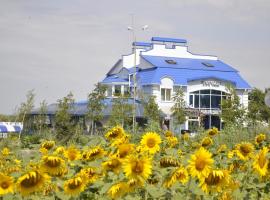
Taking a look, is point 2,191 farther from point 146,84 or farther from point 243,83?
point 243,83

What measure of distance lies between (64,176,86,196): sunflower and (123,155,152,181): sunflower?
1.15ft

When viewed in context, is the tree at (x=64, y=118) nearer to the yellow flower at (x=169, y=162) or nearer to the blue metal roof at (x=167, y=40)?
the yellow flower at (x=169, y=162)

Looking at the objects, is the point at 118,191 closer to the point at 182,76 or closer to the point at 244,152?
the point at 244,152

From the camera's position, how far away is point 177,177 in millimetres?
3176

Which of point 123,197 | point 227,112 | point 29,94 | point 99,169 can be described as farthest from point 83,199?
point 227,112

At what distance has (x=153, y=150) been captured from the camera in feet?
13.3

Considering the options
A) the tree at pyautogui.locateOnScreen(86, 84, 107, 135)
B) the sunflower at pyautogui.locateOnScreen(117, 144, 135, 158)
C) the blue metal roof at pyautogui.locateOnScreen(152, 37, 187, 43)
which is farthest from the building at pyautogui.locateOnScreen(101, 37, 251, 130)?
the sunflower at pyautogui.locateOnScreen(117, 144, 135, 158)

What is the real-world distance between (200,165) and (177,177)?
0.24m

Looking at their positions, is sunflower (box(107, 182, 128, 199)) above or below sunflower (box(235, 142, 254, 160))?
below

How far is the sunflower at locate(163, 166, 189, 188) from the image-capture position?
3102mm

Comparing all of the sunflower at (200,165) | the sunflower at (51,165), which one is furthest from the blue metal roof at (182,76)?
the sunflower at (200,165)

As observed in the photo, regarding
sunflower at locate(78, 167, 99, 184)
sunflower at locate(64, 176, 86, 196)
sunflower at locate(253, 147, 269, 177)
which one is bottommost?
sunflower at locate(64, 176, 86, 196)

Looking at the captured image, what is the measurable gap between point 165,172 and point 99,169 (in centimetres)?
54

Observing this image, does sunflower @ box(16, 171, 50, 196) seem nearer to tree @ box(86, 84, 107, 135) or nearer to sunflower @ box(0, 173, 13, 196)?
sunflower @ box(0, 173, 13, 196)
